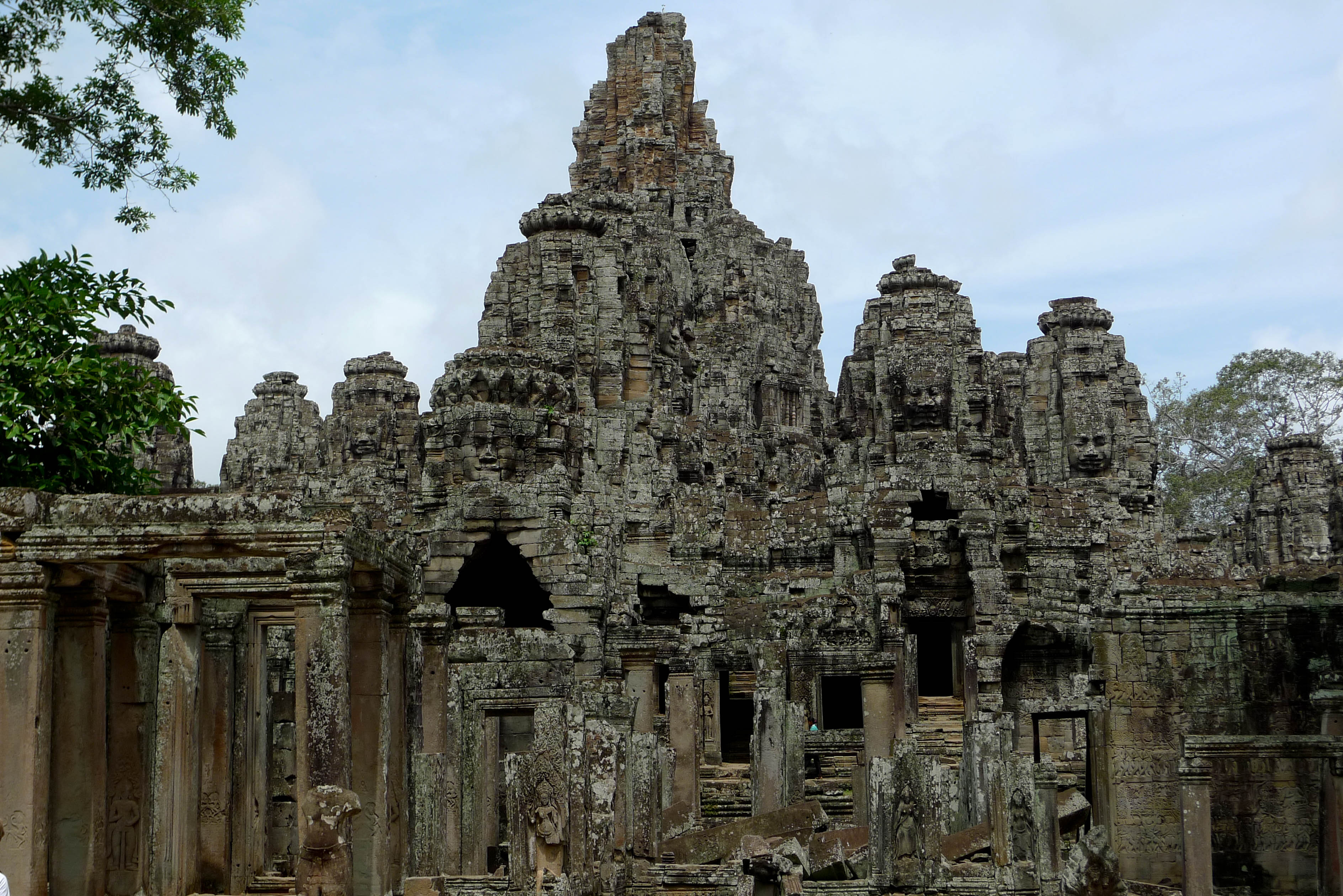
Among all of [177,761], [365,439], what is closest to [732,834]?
[177,761]

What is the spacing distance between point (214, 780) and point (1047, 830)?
7.92 meters

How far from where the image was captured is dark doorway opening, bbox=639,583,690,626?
27.5 m

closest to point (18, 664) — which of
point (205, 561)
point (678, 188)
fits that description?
point (205, 561)

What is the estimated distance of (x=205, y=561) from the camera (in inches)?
574

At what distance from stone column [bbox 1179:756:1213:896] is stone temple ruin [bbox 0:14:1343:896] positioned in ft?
0.15

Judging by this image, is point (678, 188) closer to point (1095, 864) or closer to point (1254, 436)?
point (1254, 436)

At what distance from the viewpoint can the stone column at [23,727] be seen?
1212 centimetres

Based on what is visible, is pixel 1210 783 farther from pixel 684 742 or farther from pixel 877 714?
pixel 684 742

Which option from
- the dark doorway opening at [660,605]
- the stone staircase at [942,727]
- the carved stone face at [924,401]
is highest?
the carved stone face at [924,401]

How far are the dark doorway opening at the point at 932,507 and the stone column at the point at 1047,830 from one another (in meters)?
10.2

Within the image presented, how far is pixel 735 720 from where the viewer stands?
96.3 feet

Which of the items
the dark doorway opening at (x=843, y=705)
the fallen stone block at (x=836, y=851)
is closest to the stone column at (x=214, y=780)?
the fallen stone block at (x=836, y=851)

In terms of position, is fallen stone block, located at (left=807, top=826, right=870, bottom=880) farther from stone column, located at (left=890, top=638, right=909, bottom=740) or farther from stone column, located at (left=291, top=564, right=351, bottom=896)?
stone column, located at (left=291, top=564, right=351, bottom=896)

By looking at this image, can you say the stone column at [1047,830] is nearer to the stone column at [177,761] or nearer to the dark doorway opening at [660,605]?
the stone column at [177,761]
